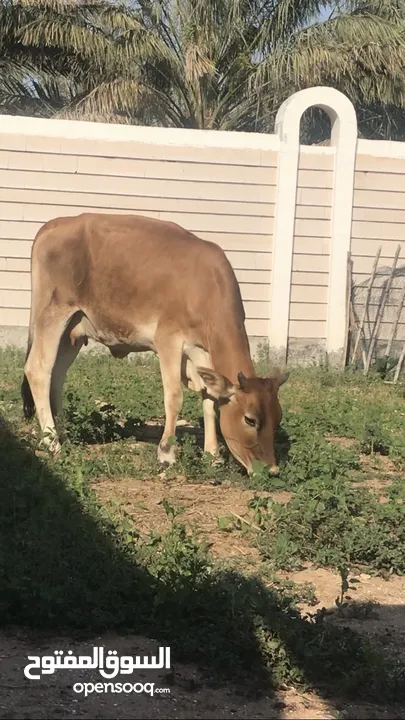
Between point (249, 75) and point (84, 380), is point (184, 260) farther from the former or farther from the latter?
point (249, 75)

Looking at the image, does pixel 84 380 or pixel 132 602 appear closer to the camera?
pixel 132 602

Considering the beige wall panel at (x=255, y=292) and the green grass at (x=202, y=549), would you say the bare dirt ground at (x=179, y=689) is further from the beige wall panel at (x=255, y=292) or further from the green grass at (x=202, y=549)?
the beige wall panel at (x=255, y=292)

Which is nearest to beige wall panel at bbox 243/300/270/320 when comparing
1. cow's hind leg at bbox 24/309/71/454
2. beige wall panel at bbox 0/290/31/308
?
beige wall panel at bbox 0/290/31/308

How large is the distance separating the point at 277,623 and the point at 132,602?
66 centimetres

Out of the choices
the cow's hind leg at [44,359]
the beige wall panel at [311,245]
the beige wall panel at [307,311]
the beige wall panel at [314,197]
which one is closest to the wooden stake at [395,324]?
the beige wall panel at [307,311]

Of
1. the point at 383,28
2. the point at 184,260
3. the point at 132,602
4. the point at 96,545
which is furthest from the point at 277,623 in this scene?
the point at 383,28

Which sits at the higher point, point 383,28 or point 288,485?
point 383,28

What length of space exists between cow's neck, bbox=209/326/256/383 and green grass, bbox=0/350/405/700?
631mm

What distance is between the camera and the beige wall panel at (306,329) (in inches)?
485

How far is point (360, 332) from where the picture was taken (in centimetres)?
1227
